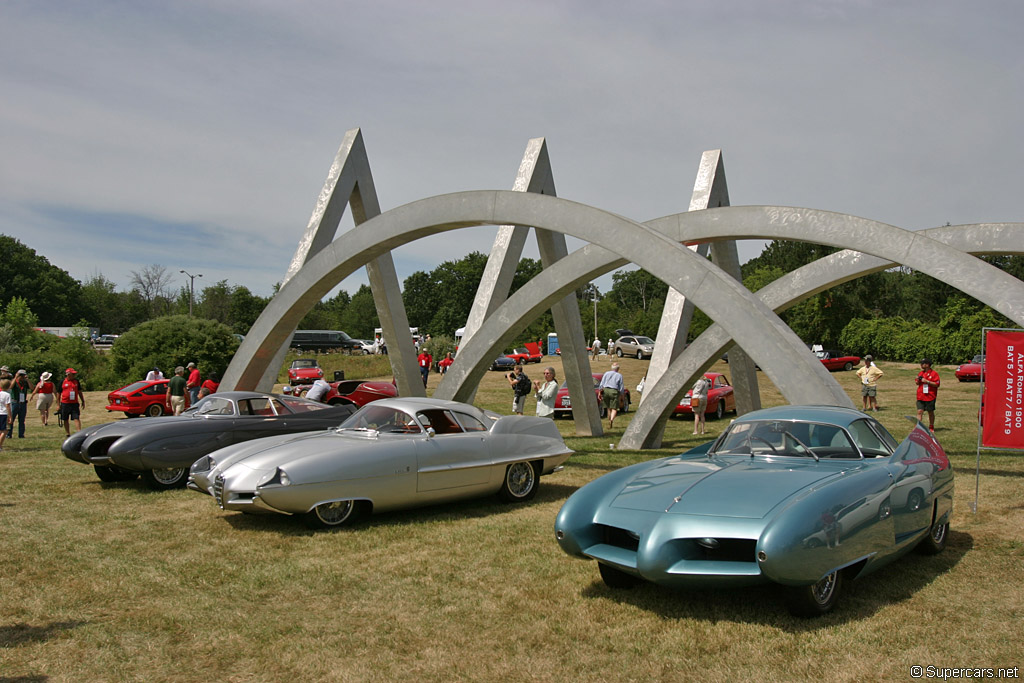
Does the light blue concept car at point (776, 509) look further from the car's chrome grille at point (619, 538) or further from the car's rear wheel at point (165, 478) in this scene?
the car's rear wheel at point (165, 478)

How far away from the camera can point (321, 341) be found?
58.9 m

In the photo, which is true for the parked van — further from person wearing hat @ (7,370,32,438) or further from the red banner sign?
the red banner sign

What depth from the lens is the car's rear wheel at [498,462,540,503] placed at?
8.70 meters

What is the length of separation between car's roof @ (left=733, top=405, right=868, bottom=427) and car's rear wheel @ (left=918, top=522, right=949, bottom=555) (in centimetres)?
108

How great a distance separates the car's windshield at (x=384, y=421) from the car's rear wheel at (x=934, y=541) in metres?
4.83

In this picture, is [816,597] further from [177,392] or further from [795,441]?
[177,392]

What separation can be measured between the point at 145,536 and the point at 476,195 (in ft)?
22.0

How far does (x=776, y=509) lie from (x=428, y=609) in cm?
240

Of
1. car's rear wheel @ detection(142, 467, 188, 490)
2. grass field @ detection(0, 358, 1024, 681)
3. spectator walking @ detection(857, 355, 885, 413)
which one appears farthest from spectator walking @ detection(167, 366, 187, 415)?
spectator walking @ detection(857, 355, 885, 413)

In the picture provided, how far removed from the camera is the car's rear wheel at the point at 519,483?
28.6ft

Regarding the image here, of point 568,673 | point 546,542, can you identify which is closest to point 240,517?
point 546,542

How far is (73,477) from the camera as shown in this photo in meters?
10.9

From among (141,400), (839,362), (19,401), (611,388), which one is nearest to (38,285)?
(141,400)

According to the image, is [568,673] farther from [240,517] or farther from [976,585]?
[240,517]
